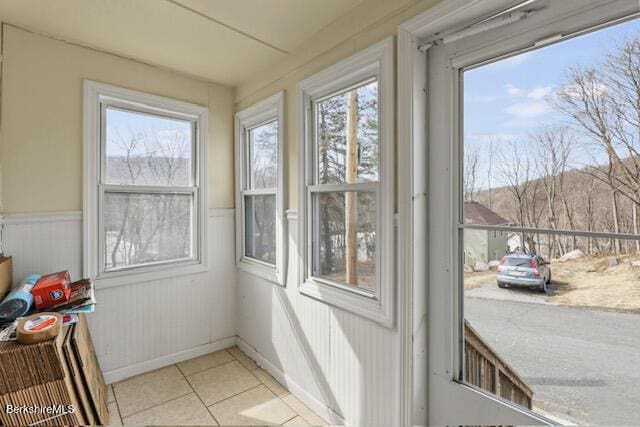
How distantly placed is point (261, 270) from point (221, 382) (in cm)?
91

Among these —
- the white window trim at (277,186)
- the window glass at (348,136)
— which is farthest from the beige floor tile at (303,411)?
the window glass at (348,136)

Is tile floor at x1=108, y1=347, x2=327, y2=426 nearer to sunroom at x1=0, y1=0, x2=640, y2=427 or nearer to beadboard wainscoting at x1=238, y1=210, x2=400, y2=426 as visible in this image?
sunroom at x1=0, y1=0, x2=640, y2=427

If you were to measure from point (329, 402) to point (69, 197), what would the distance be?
7.58 feet

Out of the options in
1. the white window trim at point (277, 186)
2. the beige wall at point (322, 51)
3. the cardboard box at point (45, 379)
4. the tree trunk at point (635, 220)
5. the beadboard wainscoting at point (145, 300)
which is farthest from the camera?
the white window trim at point (277, 186)

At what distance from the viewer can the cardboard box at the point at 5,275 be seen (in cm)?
173

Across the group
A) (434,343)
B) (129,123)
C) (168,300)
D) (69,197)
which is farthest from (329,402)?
(129,123)

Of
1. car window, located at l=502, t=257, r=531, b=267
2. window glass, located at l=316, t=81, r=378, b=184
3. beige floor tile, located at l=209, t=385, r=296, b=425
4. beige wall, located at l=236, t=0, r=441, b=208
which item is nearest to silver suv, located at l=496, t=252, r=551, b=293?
car window, located at l=502, t=257, r=531, b=267

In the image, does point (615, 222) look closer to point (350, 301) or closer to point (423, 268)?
point (423, 268)

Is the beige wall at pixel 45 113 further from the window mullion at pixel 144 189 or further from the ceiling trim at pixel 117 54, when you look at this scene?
the window mullion at pixel 144 189

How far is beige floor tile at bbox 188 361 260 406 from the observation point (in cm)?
226

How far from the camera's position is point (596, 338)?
112 centimetres

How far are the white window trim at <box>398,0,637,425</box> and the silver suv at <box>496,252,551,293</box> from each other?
0.20 m

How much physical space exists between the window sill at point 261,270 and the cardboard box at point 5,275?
1.57m

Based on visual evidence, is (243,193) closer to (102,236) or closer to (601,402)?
(102,236)
